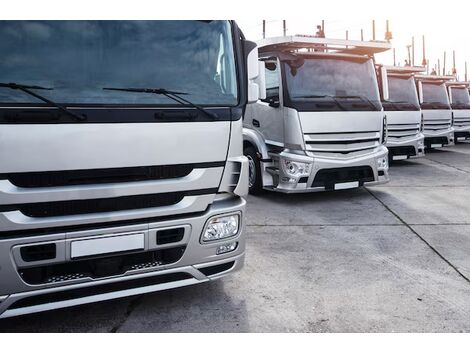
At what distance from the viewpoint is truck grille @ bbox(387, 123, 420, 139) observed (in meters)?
9.29

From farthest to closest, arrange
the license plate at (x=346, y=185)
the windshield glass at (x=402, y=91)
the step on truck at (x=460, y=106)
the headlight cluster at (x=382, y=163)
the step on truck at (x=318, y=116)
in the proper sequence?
the step on truck at (x=460, y=106) < the windshield glass at (x=402, y=91) < the headlight cluster at (x=382, y=163) < the license plate at (x=346, y=185) < the step on truck at (x=318, y=116)

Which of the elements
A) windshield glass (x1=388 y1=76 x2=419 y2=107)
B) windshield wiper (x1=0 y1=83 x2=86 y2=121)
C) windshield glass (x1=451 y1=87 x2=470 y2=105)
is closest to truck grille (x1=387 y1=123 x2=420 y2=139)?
windshield glass (x1=388 y1=76 x2=419 y2=107)

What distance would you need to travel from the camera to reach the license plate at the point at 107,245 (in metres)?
2.37

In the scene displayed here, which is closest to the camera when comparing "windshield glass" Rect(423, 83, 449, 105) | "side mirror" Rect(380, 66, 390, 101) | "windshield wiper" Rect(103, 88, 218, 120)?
"windshield wiper" Rect(103, 88, 218, 120)

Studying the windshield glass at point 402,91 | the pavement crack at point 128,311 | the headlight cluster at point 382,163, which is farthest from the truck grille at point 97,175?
the windshield glass at point 402,91

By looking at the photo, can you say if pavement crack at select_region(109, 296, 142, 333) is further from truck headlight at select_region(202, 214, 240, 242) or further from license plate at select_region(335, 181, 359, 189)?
license plate at select_region(335, 181, 359, 189)

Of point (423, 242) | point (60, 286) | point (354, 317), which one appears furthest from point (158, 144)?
point (423, 242)

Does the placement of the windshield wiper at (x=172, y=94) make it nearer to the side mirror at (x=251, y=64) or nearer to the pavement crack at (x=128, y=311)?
the side mirror at (x=251, y=64)

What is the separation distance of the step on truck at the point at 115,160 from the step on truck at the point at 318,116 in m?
2.82

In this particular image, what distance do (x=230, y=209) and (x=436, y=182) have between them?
6587 mm

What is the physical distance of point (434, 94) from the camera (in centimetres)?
1172

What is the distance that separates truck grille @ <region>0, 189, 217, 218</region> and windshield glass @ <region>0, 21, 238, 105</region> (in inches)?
23.1

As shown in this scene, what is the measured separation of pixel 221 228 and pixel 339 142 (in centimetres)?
350

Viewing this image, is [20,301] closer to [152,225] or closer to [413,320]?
[152,225]
